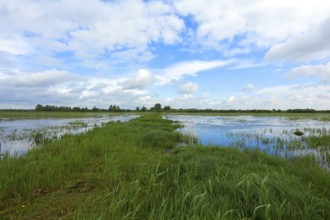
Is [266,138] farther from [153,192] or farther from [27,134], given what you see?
[27,134]

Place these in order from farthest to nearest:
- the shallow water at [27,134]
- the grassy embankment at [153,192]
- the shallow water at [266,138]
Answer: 1. the shallow water at [27,134]
2. the shallow water at [266,138]
3. the grassy embankment at [153,192]

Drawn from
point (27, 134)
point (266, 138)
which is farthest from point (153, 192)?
point (27, 134)

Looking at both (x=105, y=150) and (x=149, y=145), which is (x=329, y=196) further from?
(x=149, y=145)

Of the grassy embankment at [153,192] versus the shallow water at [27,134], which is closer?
the grassy embankment at [153,192]

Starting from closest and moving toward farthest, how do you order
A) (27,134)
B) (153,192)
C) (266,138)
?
(153,192) < (266,138) < (27,134)

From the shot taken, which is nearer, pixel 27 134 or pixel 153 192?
pixel 153 192

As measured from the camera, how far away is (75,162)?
6715 mm

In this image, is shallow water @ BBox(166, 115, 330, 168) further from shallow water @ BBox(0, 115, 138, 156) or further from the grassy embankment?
shallow water @ BBox(0, 115, 138, 156)

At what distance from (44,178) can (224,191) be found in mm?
4181

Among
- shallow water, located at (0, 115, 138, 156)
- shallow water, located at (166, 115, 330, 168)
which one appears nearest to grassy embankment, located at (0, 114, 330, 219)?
shallow water, located at (0, 115, 138, 156)

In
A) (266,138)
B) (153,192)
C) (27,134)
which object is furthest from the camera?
(27,134)

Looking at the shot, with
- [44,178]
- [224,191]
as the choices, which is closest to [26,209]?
[44,178]

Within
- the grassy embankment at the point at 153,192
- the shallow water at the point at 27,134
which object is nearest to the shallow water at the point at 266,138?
the grassy embankment at the point at 153,192

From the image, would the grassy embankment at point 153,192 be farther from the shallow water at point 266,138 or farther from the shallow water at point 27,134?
the shallow water at point 266,138
